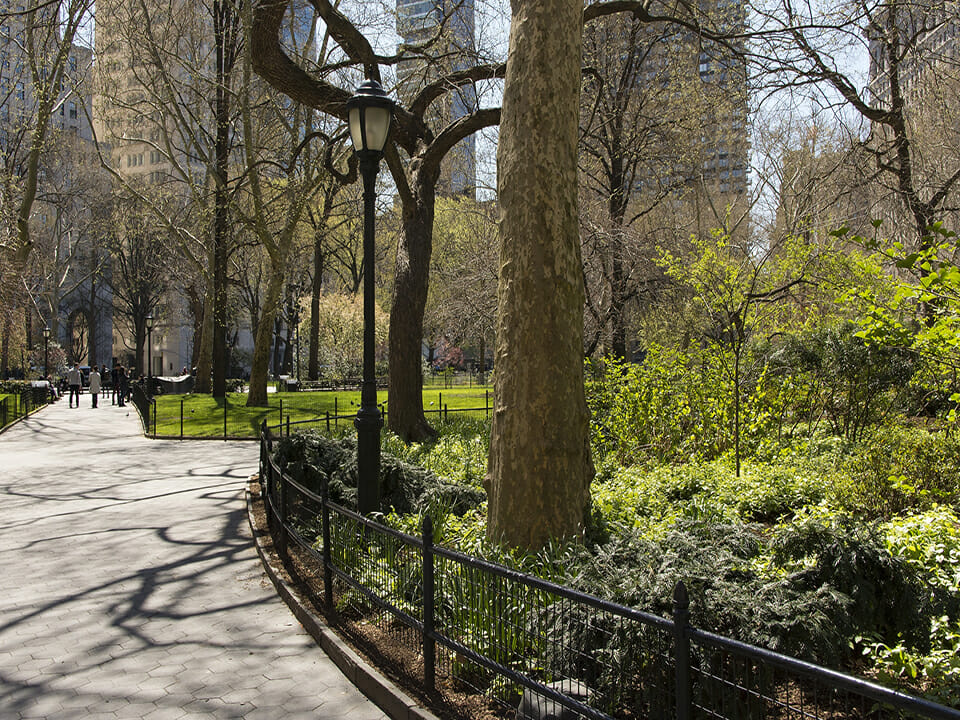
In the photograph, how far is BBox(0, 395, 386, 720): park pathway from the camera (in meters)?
4.88

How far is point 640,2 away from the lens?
1257 cm

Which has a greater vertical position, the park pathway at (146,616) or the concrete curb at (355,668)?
the concrete curb at (355,668)

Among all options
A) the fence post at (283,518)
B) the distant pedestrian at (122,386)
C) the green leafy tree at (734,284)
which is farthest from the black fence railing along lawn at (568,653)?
the distant pedestrian at (122,386)

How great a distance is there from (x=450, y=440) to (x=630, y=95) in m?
11.2

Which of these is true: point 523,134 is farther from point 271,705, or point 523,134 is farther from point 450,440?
point 450,440

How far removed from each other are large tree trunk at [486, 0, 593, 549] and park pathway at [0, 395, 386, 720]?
2.14m

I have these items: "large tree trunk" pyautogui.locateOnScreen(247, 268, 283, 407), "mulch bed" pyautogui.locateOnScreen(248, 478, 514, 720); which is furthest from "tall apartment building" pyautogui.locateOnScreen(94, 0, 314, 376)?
"mulch bed" pyautogui.locateOnScreen(248, 478, 514, 720)

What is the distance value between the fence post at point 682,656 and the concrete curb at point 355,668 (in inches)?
72.5

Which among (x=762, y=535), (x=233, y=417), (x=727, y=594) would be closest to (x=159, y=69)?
(x=233, y=417)

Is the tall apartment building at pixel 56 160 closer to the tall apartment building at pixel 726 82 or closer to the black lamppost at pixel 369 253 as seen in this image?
the black lamppost at pixel 369 253

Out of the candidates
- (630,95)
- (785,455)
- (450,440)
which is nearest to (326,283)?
(630,95)

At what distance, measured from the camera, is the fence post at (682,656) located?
2812 mm

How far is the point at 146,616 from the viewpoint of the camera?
6.50 metres

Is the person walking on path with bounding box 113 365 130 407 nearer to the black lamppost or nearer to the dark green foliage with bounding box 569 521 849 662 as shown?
the black lamppost
